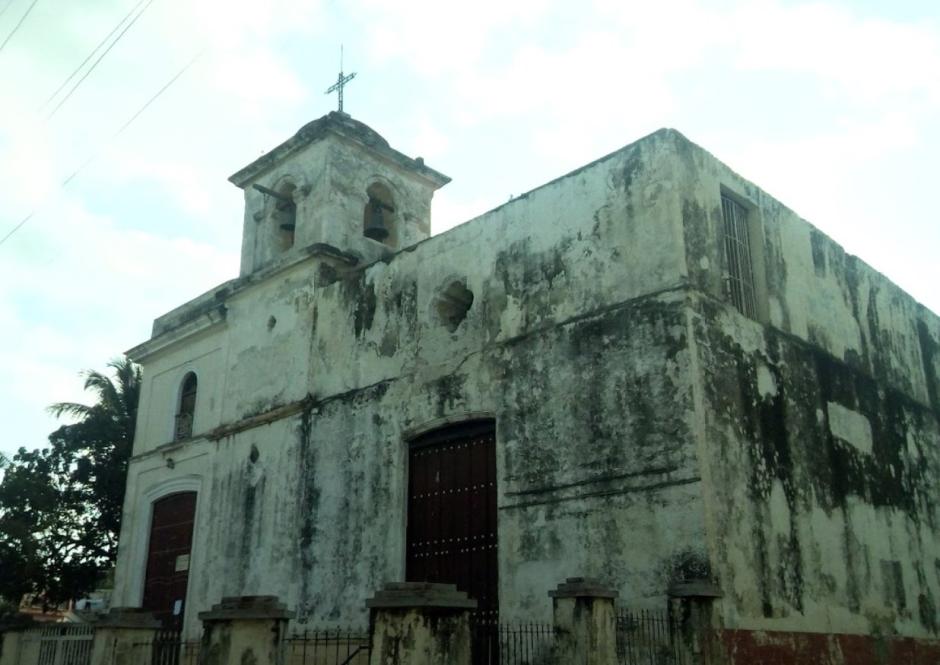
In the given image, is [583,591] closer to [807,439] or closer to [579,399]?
[579,399]

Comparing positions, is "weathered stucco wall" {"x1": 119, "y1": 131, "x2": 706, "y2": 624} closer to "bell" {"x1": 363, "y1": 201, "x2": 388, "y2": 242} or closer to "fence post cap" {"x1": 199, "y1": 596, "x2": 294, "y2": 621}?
"bell" {"x1": 363, "y1": 201, "x2": 388, "y2": 242}

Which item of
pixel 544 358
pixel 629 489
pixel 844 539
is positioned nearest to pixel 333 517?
pixel 544 358

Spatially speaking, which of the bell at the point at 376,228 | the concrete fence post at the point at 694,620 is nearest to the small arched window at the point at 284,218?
the bell at the point at 376,228

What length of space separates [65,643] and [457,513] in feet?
16.7

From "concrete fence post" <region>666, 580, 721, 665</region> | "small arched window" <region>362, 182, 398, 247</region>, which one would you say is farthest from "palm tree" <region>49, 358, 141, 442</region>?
"concrete fence post" <region>666, 580, 721, 665</region>

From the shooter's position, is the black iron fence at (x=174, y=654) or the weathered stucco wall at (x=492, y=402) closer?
the weathered stucco wall at (x=492, y=402)

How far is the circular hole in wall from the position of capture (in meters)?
13.1

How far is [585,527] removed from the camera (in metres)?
10.4

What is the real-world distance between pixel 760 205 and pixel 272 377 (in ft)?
26.4

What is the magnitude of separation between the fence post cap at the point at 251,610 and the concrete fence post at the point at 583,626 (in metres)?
2.29

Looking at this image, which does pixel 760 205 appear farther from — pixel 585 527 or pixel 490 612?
pixel 490 612

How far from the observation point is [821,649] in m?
10.6

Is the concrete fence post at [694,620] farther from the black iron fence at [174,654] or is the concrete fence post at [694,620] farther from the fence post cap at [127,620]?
the black iron fence at [174,654]

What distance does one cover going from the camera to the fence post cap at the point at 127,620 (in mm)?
10023
